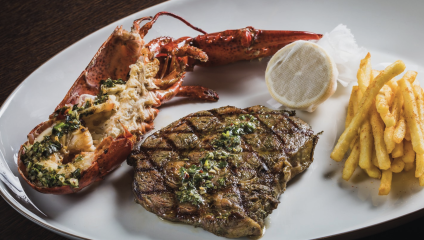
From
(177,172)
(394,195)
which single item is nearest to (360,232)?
(394,195)

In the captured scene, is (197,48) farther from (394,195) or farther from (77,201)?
(394,195)

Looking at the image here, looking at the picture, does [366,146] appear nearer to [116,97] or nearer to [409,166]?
[409,166]

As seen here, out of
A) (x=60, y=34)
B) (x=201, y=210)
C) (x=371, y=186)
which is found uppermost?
(x=60, y=34)

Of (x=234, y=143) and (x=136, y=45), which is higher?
(x=136, y=45)

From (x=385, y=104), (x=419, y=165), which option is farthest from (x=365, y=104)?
(x=419, y=165)

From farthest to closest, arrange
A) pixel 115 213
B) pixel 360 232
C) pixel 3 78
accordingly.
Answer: pixel 3 78 < pixel 115 213 < pixel 360 232

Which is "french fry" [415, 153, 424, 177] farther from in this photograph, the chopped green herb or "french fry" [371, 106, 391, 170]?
the chopped green herb
